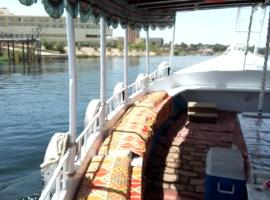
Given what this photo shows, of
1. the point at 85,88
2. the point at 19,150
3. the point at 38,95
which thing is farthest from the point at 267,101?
the point at 85,88

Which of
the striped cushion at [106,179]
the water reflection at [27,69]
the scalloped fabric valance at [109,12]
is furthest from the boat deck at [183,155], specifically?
the water reflection at [27,69]

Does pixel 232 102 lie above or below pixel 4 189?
above

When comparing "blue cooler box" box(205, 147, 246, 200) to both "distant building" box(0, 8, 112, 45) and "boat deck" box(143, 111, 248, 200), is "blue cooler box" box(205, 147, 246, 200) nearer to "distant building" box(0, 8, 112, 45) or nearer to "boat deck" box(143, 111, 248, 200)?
"boat deck" box(143, 111, 248, 200)

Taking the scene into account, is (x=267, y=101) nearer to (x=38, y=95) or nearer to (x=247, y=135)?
(x=247, y=135)

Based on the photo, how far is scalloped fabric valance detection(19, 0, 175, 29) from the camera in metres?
3.69

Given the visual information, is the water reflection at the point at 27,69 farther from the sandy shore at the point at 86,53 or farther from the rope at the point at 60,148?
the rope at the point at 60,148

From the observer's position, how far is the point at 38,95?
2658 centimetres

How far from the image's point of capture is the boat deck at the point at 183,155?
19.3ft

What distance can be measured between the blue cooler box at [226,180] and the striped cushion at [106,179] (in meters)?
1.10

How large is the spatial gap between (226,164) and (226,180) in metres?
0.32

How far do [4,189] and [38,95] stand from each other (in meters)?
17.9

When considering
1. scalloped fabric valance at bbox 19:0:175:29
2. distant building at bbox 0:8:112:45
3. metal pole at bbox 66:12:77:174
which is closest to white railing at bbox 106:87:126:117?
scalloped fabric valance at bbox 19:0:175:29

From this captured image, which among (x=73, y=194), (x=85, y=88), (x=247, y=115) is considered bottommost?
(x=85, y=88)

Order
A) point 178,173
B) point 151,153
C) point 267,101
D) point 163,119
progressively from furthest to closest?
point 267,101
point 163,119
point 151,153
point 178,173
